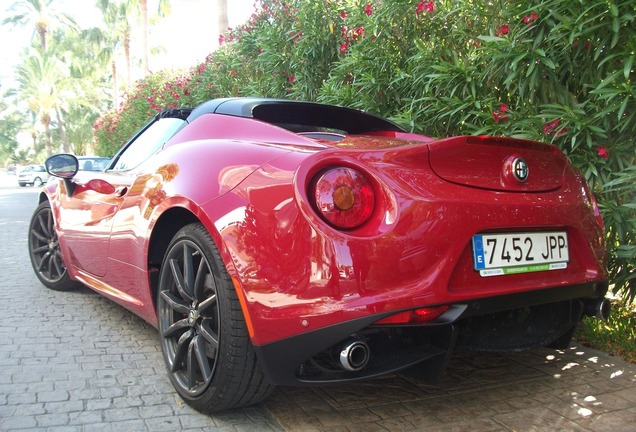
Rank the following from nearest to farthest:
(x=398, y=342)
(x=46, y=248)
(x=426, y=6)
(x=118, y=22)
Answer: (x=398, y=342), (x=426, y=6), (x=46, y=248), (x=118, y=22)

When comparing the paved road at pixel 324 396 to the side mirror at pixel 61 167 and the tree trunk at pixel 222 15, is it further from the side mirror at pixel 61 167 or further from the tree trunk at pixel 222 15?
the tree trunk at pixel 222 15

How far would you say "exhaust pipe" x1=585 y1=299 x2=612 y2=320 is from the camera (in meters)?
2.54

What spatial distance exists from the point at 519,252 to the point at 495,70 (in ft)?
6.30

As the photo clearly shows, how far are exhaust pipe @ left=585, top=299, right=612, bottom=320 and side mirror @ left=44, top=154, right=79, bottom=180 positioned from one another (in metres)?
3.47

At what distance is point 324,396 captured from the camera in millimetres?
2678

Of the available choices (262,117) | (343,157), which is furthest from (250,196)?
(262,117)

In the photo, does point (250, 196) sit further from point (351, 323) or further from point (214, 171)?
point (351, 323)

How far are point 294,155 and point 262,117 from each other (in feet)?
2.80

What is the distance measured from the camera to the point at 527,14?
11.3 ft

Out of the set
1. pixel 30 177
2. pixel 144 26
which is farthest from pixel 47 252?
pixel 30 177

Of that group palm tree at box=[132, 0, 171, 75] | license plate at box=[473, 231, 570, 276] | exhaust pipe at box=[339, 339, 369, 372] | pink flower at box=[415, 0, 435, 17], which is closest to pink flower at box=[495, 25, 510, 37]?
pink flower at box=[415, 0, 435, 17]

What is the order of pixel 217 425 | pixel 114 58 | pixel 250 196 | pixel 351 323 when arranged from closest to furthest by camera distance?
1. pixel 351 323
2. pixel 250 196
3. pixel 217 425
4. pixel 114 58

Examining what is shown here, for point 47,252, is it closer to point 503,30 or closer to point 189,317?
point 189,317

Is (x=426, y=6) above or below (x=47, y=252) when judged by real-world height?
above
